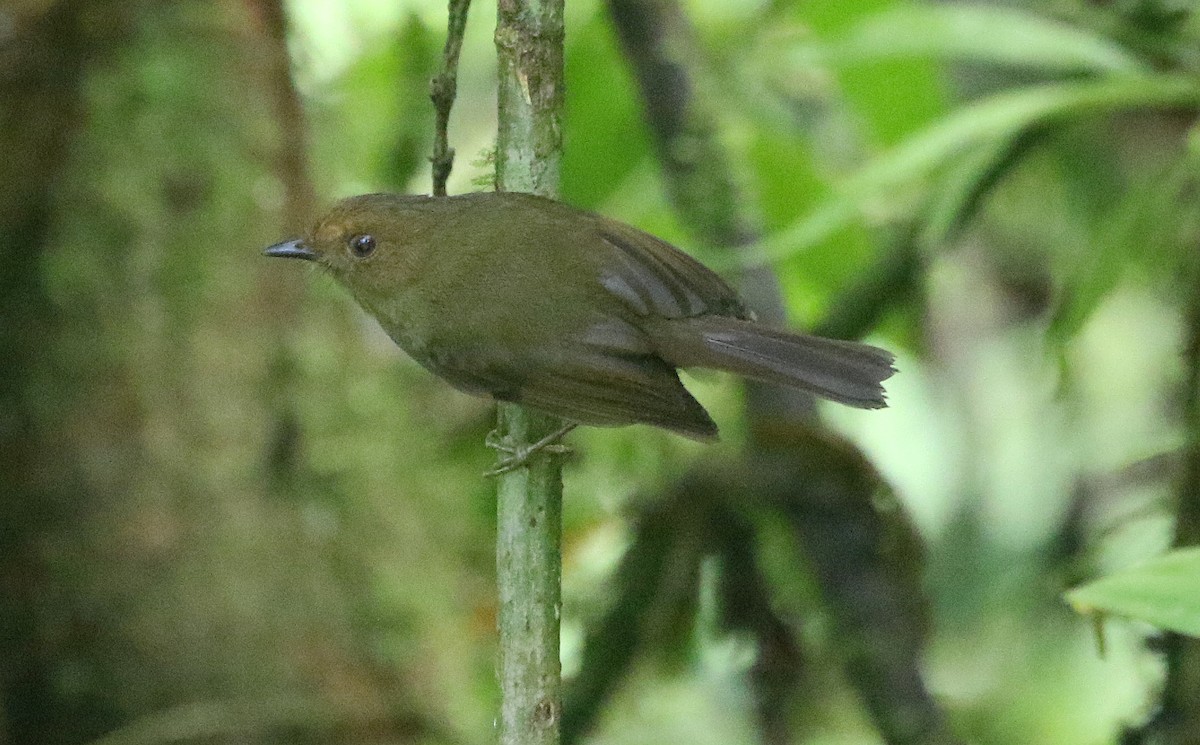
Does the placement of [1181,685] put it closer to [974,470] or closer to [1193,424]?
[1193,424]

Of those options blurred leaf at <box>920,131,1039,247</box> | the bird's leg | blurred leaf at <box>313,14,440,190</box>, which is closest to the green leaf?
the bird's leg

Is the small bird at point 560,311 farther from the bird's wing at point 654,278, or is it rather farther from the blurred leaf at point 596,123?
the blurred leaf at point 596,123

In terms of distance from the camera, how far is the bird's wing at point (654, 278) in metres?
2.22

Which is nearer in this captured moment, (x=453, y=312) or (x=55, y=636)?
(x=453, y=312)

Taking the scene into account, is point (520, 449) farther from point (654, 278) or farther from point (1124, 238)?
point (1124, 238)

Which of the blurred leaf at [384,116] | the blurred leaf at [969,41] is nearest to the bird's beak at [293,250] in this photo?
the blurred leaf at [384,116]

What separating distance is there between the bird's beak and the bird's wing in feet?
1.67

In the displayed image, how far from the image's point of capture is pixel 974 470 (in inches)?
133

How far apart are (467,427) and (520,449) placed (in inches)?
42.9

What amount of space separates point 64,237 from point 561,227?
45.1 inches

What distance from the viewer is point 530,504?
1.69 meters

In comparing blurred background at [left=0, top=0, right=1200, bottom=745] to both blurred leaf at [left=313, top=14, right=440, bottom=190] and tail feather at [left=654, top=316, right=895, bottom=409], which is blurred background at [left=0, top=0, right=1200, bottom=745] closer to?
blurred leaf at [left=313, top=14, right=440, bottom=190]

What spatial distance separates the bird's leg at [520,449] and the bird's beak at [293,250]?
1.74 ft

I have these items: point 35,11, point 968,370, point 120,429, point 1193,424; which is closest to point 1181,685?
point 1193,424
